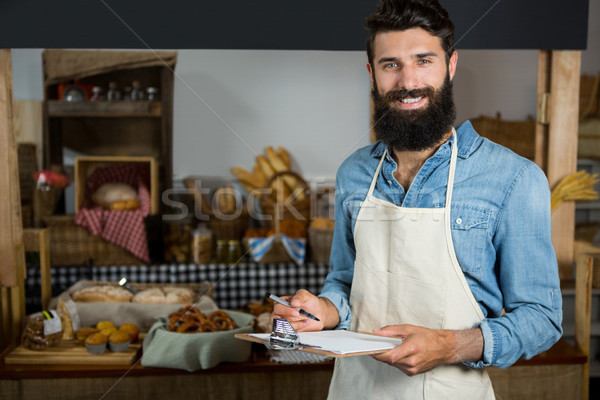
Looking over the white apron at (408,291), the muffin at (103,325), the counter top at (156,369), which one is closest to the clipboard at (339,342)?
the white apron at (408,291)

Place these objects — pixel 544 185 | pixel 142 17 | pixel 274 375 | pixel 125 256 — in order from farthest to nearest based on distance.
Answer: pixel 125 256 < pixel 274 375 < pixel 142 17 < pixel 544 185

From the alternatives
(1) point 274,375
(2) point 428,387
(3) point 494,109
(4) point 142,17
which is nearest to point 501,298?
(2) point 428,387

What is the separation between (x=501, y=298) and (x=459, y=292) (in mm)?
81

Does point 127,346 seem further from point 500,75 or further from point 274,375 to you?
point 500,75

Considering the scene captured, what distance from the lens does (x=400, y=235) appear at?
3.60ft

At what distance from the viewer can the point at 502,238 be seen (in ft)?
3.26

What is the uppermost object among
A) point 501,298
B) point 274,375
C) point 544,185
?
point 544,185

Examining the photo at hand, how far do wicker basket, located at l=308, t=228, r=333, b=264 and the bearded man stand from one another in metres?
1.33

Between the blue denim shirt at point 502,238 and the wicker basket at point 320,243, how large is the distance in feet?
4.69

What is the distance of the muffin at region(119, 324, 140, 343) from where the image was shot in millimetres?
1842

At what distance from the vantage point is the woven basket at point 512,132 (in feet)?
9.66

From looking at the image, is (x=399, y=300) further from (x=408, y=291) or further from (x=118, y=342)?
(x=118, y=342)

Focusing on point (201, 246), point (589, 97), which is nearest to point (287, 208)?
point (201, 246)

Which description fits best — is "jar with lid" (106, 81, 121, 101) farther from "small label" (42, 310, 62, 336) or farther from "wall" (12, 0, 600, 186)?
"small label" (42, 310, 62, 336)
